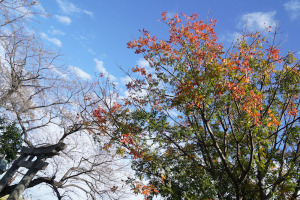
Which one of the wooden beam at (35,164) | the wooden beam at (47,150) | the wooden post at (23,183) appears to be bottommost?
the wooden post at (23,183)

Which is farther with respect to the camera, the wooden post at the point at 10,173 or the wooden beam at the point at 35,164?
the wooden post at the point at 10,173

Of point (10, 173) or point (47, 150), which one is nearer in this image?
point (47, 150)

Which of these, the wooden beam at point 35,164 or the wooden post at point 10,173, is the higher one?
the wooden beam at point 35,164

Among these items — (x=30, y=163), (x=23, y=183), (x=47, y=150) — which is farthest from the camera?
(x=30, y=163)

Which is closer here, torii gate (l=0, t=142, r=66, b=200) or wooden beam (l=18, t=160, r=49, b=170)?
torii gate (l=0, t=142, r=66, b=200)

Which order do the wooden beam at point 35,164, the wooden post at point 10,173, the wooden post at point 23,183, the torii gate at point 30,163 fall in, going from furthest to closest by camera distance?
the wooden post at point 10,173 → the wooden beam at point 35,164 → the torii gate at point 30,163 → the wooden post at point 23,183

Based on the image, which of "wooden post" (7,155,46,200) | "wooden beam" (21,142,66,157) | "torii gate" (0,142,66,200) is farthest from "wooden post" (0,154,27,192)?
"wooden post" (7,155,46,200)

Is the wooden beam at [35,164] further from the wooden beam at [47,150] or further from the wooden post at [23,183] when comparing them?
the wooden beam at [47,150]

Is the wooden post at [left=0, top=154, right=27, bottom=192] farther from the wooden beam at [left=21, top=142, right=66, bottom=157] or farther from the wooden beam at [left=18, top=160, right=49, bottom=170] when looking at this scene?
the wooden beam at [left=21, top=142, right=66, bottom=157]

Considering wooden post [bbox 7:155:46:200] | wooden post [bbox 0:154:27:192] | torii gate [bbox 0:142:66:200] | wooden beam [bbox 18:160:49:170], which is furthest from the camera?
wooden post [bbox 0:154:27:192]

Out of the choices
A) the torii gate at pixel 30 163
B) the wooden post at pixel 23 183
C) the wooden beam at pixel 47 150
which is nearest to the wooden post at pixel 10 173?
the torii gate at pixel 30 163

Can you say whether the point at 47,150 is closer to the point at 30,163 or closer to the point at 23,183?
the point at 30,163

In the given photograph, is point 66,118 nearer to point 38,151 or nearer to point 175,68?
point 38,151

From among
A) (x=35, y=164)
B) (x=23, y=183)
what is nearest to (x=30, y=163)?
(x=35, y=164)
